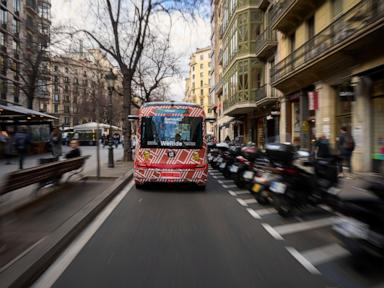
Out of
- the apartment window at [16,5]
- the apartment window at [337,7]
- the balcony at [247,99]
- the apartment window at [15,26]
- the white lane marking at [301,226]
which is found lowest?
the white lane marking at [301,226]

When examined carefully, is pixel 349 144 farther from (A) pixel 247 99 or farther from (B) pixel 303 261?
(A) pixel 247 99

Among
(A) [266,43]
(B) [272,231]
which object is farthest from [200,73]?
(B) [272,231]

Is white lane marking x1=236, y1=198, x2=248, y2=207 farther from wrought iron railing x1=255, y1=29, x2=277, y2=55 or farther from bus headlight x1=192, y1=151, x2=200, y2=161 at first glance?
wrought iron railing x1=255, y1=29, x2=277, y2=55

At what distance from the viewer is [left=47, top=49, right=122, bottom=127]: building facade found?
1110 inches

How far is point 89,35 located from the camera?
22.5m

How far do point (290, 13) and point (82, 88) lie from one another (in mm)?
38795

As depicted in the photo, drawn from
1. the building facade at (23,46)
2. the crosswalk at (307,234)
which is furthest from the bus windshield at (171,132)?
the building facade at (23,46)

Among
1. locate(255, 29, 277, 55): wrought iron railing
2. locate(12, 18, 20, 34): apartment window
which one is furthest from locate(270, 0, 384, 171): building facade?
locate(12, 18, 20, 34): apartment window

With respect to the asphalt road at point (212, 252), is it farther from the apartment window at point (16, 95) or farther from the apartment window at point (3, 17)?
the apartment window at point (16, 95)

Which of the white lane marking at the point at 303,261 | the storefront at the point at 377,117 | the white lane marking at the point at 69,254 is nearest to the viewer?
the white lane marking at the point at 69,254

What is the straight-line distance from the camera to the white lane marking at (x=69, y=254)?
452 centimetres

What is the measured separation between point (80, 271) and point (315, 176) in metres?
5.46

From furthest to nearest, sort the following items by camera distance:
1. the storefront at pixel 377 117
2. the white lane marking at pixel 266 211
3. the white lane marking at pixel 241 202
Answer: the storefront at pixel 377 117 → the white lane marking at pixel 241 202 → the white lane marking at pixel 266 211

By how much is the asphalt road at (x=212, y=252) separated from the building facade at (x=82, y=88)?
8.63 m
